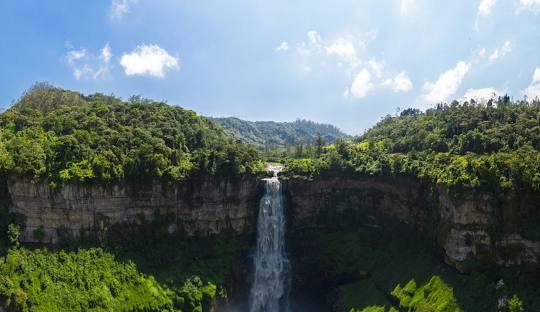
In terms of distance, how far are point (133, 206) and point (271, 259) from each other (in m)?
20.4

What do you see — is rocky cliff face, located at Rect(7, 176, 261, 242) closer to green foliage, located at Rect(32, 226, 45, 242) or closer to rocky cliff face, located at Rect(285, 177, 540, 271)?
green foliage, located at Rect(32, 226, 45, 242)

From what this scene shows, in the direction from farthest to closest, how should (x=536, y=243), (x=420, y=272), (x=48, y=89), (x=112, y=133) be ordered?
(x=48, y=89) → (x=112, y=133) → (x=420, y=272) → (x=536, y=243)

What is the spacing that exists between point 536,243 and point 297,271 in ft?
102

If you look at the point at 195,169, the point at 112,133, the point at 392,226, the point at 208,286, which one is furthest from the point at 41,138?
the point at 392,226

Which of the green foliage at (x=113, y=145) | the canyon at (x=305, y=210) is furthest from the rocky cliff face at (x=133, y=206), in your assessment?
the green foliage at (x=113, y=145)

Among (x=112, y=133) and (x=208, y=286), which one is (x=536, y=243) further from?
(x=112, y=133)

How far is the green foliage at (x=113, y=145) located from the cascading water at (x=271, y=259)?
16.0 ft

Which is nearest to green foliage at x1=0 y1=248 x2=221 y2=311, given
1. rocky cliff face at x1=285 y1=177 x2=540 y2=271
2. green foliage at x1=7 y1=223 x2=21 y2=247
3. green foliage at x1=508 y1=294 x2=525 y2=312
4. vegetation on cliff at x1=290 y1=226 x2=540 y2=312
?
green foliage at x1=7 y1=223 x2=21 y2=247

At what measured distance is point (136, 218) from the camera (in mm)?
62719

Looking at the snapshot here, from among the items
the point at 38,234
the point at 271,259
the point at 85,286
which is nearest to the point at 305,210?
the point at 271,259

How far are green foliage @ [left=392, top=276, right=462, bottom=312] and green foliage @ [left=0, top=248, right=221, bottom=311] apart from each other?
22563mm

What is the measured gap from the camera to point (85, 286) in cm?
5459

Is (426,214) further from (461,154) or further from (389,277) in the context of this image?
(461,154)

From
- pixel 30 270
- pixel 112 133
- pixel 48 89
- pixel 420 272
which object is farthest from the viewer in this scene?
pixel 48 89
